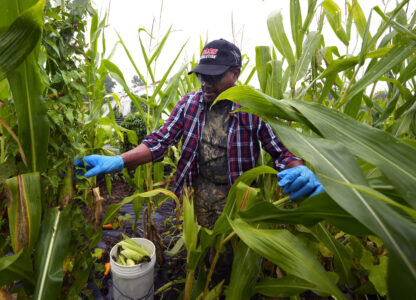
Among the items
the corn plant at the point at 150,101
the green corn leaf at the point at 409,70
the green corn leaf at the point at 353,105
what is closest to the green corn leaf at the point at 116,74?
the corn plant at the point at 150,101

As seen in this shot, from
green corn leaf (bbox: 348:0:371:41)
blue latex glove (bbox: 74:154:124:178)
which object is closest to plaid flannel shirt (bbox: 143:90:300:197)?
blue latex glove (bbox: 74:154:124:178)

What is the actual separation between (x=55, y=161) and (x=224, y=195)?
962 millimetres

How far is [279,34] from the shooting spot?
2.68 feet

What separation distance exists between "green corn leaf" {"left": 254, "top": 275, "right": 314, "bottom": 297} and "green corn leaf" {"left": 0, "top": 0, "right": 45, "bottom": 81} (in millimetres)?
912

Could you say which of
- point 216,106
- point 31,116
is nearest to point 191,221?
point 31,116

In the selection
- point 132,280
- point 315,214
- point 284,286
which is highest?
point 315,214

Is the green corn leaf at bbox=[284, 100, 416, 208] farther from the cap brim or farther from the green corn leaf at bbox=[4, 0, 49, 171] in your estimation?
the cap brim

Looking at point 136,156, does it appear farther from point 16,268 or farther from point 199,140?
point 16,268

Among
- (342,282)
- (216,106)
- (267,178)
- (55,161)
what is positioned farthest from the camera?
(216,106)

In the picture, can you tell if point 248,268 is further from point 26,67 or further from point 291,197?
point 26,67

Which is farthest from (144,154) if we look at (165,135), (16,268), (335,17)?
(335,17)

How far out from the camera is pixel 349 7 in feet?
2.99

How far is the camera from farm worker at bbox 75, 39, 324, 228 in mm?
1164

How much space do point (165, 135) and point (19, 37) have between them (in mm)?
924
